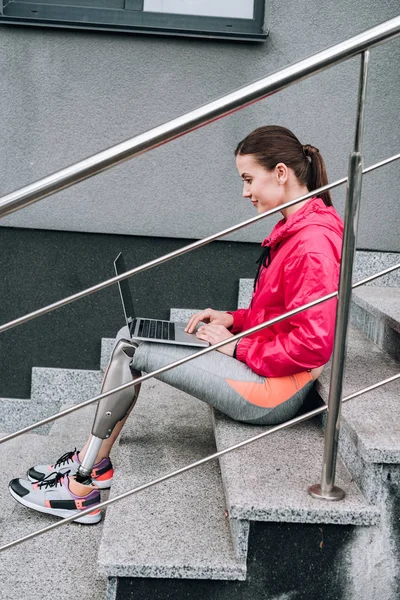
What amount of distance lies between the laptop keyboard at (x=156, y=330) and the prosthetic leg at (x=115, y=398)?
0.10 meters

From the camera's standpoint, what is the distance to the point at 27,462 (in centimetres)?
272

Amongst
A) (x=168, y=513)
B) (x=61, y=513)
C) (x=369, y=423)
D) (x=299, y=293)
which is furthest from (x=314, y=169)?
(x=61, y=513)

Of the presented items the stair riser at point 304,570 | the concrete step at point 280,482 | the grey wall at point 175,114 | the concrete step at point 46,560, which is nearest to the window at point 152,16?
the grey wall at point 175,114

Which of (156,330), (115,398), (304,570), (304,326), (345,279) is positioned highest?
(345,279)

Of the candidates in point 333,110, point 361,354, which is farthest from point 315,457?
point 333,110

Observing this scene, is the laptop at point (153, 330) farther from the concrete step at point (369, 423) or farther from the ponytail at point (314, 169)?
the ponytail at point (314, 169)

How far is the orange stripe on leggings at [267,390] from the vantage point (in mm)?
1973

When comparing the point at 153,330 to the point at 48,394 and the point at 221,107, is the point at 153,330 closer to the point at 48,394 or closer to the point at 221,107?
the point at 221,107

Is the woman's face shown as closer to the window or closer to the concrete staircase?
the concrete staircase

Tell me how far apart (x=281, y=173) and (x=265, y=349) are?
53cm

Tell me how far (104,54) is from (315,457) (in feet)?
7.36

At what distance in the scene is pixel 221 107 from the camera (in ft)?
4.49

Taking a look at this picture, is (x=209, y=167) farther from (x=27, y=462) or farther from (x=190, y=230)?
(x=27, y=462)

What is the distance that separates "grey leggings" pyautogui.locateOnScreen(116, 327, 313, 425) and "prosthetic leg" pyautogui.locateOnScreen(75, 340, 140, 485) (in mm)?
59
